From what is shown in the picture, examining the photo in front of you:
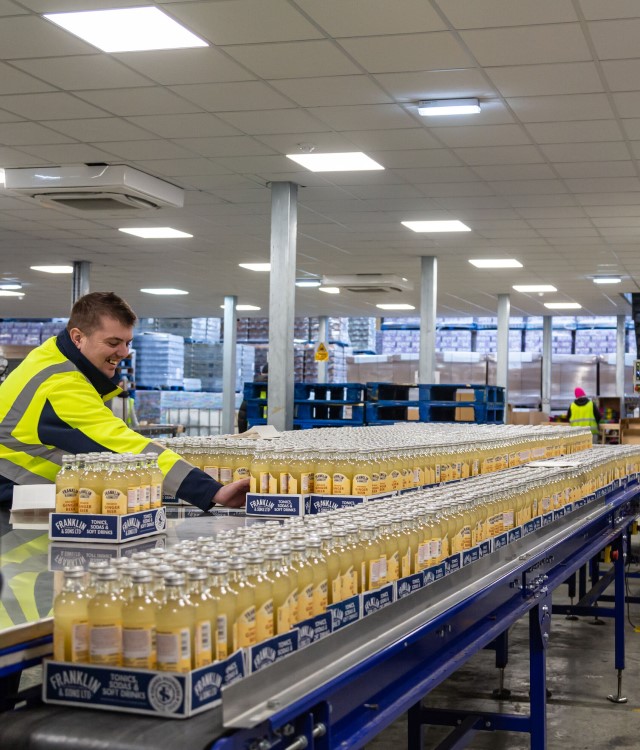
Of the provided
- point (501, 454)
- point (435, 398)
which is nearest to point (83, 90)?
point (501, 454)

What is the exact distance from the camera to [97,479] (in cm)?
286

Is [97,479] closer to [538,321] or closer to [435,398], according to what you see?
[435,398]

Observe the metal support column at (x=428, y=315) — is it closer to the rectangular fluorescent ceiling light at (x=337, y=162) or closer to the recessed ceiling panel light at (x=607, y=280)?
the recessed ceiling panel light at (x=607, y=280)

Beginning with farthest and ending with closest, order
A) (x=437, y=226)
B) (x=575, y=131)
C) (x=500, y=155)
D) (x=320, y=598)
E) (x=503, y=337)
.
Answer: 1. (x=503, y=337)
2. (x=437, y=226)
3. (x=500, y=155)
4. (x=575, y=131)
5. (x=320, y=598)

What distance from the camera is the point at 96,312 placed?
3600 millimetres

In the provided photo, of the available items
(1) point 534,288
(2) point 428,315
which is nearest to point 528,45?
(2) point 428,315

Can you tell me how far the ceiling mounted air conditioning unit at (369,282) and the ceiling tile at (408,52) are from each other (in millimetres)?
9143

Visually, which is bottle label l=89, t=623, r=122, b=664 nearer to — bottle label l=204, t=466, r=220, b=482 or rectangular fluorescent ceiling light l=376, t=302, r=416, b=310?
bottle label l=204, t=466, r=220, b=482

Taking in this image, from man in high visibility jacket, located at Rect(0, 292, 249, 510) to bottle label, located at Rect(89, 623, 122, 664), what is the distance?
1.67 metres

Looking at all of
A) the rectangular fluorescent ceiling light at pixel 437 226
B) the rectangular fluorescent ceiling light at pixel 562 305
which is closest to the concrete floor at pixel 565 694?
the rectangular fluorescent ceiling light at pixel 437 226

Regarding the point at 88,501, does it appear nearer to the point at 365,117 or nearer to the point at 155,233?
the point at 365,117

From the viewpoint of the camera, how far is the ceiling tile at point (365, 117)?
23.1ft

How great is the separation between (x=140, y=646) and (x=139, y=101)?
5823 millimetres

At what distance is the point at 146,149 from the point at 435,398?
5.70m
